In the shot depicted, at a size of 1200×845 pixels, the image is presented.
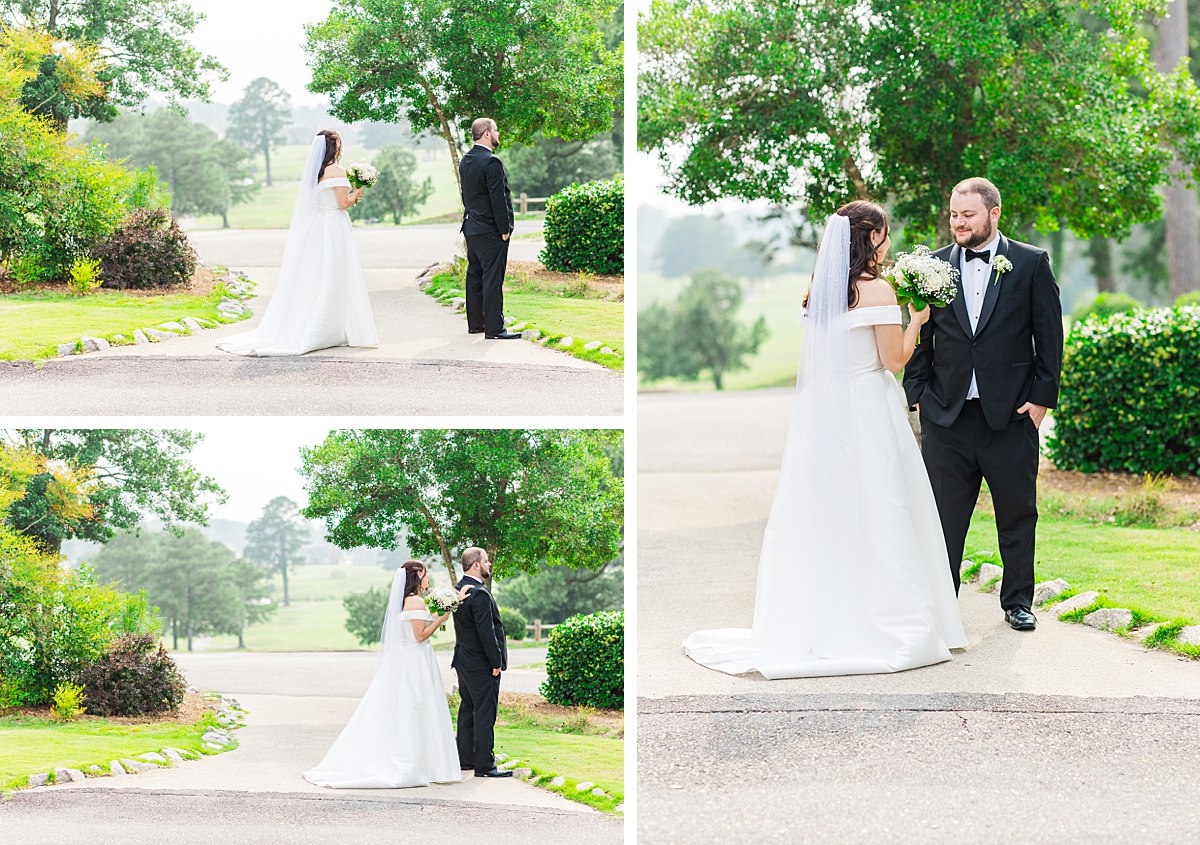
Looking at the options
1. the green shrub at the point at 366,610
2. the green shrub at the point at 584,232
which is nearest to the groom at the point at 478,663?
the green shrub at the point at 584,232

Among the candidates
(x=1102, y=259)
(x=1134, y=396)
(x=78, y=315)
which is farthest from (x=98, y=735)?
(x=1102, y=259)

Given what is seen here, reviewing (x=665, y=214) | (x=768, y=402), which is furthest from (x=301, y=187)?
(x=665, y=214)

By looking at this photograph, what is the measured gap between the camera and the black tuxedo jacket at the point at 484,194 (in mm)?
8656

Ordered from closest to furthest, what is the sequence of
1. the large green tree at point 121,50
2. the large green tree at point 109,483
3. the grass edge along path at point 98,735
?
the grass edge along path at point 98,735
the large green tree at point 121,50
the large green tree at point 109,483

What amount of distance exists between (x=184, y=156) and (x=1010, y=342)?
8.80 metres

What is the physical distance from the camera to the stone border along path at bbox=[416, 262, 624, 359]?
28.6 ft

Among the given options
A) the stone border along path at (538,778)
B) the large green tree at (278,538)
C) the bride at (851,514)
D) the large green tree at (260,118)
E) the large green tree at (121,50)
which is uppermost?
the large green tree at (121,50)

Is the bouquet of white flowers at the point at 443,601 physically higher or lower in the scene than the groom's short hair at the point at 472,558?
lower

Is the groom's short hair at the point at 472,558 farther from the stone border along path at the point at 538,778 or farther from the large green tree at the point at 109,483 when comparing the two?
the large green tree at the point at 109,483

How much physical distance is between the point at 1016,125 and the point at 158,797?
9.05m

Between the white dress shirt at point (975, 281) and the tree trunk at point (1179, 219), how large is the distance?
19438 mm

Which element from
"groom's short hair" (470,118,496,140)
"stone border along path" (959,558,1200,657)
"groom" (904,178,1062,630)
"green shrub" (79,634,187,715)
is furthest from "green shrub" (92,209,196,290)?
"stone border along path" (959,558,1200,657)

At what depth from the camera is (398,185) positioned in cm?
1169

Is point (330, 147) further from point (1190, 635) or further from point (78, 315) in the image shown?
point (1190, 635)
